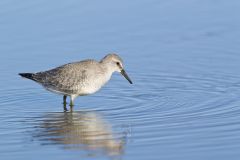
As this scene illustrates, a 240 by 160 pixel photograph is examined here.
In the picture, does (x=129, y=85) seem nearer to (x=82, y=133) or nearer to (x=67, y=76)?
(x=67, y=76)

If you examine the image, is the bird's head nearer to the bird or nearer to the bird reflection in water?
the bird

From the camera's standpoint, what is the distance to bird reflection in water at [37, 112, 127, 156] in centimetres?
1139

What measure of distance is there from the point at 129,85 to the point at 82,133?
3188mm

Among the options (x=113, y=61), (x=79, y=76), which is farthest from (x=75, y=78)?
(x=113, y=61)

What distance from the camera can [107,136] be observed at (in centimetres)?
1199

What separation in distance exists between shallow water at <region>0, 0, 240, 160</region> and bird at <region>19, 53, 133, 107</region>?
0.28 meters

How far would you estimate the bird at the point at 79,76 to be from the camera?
1430 cm

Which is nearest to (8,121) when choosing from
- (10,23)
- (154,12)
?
(10,23)

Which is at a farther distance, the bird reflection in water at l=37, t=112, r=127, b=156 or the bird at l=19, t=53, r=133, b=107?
the bird at l=19, t=53, r=133, b=107

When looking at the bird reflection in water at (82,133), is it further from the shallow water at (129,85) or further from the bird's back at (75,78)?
the bird's back at (75,78)

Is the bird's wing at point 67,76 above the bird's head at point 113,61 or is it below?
below

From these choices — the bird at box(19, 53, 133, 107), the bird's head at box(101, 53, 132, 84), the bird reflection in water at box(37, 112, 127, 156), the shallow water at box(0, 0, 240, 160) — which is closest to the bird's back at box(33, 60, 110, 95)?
the bird at box(19, 53, 133, 107)

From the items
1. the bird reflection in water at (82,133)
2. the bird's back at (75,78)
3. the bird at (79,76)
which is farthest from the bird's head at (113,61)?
the bird reflection in water at (82,133)

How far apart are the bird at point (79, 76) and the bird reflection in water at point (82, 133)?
71 cm
